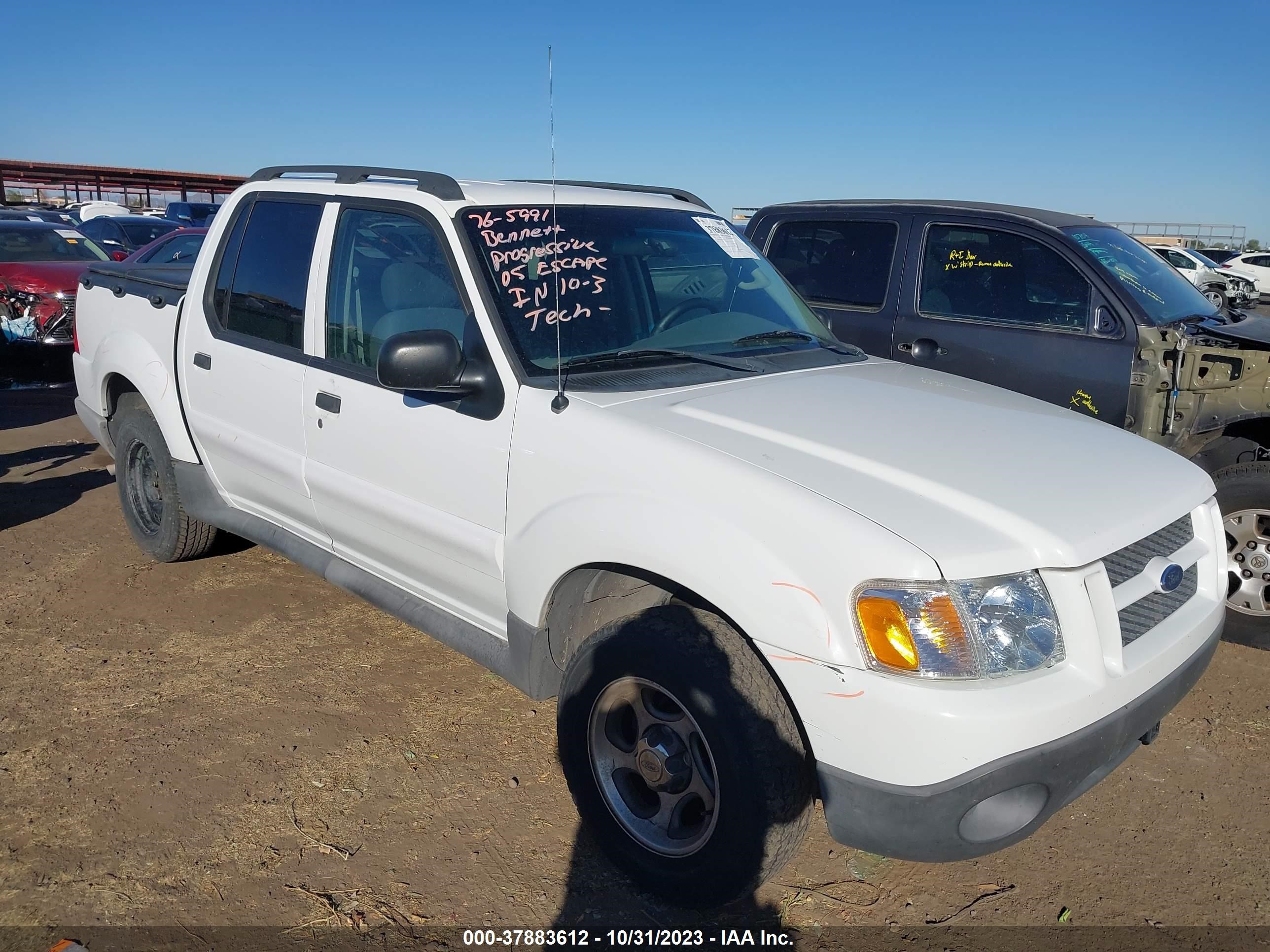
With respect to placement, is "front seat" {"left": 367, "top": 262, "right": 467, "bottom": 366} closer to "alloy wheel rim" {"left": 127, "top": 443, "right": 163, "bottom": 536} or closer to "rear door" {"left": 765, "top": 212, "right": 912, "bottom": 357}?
"alloy wheel rim" {"left": 127, "top": 443, "right": 163, "bottom": 536}

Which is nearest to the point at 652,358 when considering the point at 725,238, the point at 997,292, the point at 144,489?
the point at 725,238

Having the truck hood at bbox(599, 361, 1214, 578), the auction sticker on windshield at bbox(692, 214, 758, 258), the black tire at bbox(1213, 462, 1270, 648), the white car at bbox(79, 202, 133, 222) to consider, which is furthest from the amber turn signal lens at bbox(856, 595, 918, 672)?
the white car at bbox(79, 202, 133, 222)

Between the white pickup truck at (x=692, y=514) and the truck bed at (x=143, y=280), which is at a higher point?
the truck bed at (x=143, y=280)

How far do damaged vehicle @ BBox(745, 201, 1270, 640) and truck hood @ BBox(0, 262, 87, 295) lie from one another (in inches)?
339

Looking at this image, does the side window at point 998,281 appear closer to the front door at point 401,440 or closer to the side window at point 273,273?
the front door at point 401,440

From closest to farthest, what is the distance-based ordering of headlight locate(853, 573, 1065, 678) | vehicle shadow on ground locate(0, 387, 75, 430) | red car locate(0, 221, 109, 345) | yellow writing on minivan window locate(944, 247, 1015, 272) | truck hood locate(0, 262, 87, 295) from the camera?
1. headlight locate(853, 573, 1065, 678)
2. yellow writing on minivan window locate(944, 247, 1015, 272)
3. vehicle shadow on ground locate(0, 387, 75, 430)
4. red car locate(0, 221, 109, 345)
5. truck hood locate(0, 262, 87, 295)

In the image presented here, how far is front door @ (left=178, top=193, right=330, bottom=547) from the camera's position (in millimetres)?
3850

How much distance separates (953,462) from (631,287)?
141 cm

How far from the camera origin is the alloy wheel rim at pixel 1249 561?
445 cm

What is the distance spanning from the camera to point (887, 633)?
2.19 meters

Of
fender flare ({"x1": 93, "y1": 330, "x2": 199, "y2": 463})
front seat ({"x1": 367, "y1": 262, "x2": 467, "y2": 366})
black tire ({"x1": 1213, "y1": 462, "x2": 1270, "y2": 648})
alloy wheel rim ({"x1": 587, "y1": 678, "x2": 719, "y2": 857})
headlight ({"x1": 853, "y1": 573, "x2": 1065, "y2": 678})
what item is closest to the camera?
headlight ({"x1": 853, "y1": 573, "x2": 1065, "y2": 678})

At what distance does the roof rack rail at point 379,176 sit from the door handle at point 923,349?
108 inches

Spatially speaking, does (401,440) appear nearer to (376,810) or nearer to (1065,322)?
(376,810)

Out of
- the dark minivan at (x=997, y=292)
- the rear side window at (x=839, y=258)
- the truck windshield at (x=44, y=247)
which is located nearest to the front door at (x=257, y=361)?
the dark minivan at (x=997, y=292)
